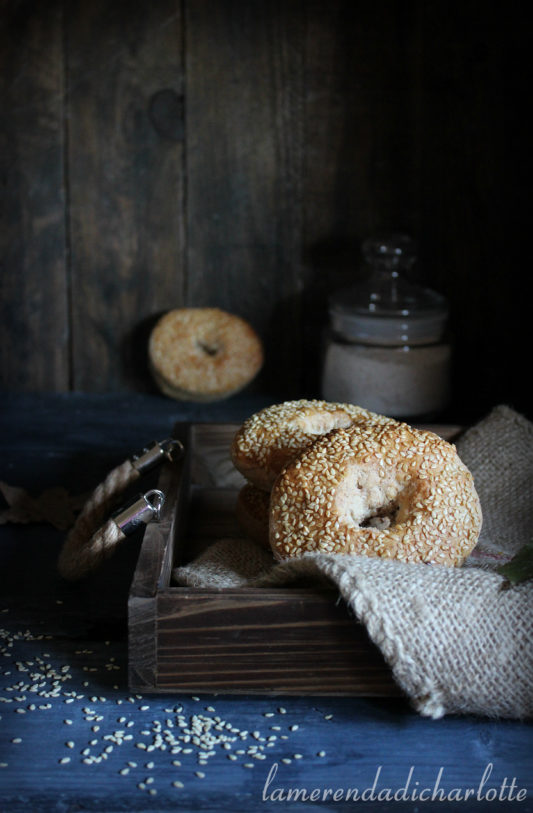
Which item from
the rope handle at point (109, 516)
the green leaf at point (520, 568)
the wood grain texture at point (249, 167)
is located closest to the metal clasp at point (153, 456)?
the rope handle at point (109, 516)

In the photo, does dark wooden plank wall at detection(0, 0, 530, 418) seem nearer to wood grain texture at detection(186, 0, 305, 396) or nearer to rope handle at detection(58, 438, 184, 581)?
wood grain texture at detection(186, 0, 305, 396)

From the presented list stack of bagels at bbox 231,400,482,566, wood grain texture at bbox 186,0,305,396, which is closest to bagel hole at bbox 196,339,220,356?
wood grain texture at bbox 186,0,305,396

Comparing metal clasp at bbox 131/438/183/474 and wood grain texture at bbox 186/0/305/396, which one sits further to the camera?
wood grain texture at bbox 186/0/305/396

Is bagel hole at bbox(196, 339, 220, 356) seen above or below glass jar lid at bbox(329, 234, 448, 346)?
below

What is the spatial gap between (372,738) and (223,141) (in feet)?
4.34

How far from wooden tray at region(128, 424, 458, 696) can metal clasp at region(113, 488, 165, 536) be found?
0.12 meters

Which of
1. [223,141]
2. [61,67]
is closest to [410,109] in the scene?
[223,141]

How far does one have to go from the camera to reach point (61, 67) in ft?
5.92

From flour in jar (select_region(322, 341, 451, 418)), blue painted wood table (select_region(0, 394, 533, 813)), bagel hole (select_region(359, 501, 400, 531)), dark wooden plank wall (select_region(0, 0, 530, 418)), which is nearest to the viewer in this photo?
blue painted wood table (select_region(0, 394, 533, 813))

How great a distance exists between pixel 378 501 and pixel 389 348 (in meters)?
0.69

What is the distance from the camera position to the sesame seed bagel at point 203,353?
1.81 m

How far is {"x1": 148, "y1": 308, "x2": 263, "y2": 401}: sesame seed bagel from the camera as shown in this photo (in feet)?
5.95

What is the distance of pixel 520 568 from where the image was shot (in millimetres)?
861

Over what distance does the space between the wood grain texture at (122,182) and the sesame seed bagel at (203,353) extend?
10 cm
